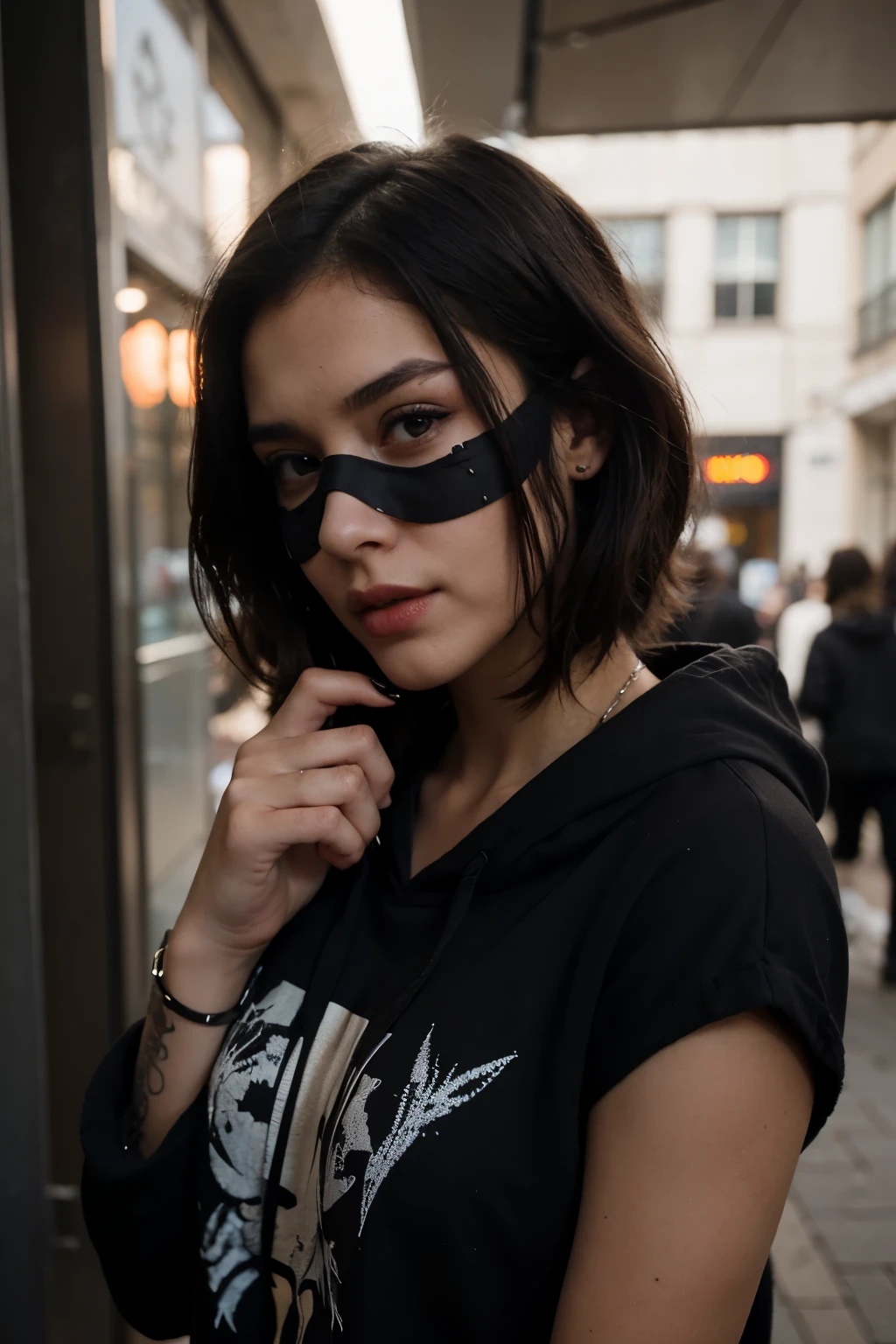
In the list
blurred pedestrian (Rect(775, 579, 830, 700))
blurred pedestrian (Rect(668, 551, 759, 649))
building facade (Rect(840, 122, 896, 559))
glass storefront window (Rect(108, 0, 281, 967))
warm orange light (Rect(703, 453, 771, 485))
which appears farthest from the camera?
warm orange light (Rect(703, 453, 771, 485))

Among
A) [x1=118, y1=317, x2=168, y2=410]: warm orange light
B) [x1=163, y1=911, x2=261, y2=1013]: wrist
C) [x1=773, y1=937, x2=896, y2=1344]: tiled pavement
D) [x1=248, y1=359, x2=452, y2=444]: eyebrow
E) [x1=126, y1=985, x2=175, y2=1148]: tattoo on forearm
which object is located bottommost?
[x1=773, y1=937, x2=896, y2=1344]: tiled pavement

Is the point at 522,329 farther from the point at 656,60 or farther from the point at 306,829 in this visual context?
the point at 656,60

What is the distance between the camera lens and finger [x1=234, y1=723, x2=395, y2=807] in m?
1.32

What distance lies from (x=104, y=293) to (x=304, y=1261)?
79.3 inches

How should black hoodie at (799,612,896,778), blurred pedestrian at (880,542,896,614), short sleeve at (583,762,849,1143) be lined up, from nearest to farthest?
short sleeve at (583,762,849,1143) → black hoodie at (799,612,896,778) → blurred pedestrian at (880,542,896,614)

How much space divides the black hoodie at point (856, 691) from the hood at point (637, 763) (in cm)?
394

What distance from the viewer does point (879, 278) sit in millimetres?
17609

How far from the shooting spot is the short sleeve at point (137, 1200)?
1331mm

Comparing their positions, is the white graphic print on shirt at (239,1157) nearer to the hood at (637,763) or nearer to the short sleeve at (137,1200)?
the short sleeve at (137,1200)

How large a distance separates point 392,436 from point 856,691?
429cm

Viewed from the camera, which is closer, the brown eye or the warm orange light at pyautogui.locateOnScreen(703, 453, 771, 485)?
the brown eye

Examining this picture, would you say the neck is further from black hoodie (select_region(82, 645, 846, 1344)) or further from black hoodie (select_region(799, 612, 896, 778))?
black hoodie (select_region(799, 612, 896, 778))

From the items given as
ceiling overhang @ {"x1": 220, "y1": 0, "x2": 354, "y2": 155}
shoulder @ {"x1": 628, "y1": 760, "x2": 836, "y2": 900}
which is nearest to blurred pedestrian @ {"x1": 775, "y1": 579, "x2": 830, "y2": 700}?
ceiling overhang @ {"x1": 220, "y1": 0, "x2": 354, "y2": 155}

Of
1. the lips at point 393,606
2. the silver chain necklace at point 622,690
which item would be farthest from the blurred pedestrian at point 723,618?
the lips at point 393,606
